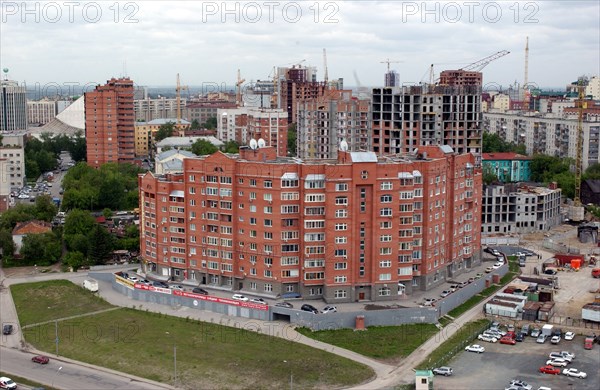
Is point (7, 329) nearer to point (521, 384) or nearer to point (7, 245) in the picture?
point (7, 245)

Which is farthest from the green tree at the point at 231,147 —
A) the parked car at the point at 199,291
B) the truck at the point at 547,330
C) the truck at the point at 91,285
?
the truck at the point at 547,330

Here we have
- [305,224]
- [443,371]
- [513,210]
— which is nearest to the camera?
→ [443,371]

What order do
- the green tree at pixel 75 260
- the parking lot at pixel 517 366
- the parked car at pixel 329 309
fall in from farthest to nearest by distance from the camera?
the green tree at pixel 75 260
the parked car at pixel 329 309
the parking lot at pixel 517 366

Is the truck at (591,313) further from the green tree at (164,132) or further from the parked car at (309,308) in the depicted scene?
the green tree at (164,132)

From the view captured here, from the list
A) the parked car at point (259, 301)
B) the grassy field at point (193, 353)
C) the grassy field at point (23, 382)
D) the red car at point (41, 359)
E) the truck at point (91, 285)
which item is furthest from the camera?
the truck at point (91, 285)

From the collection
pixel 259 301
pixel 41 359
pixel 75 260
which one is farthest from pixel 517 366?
pixel 75 260

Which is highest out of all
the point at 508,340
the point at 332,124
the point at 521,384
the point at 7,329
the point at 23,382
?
the point at 332,124

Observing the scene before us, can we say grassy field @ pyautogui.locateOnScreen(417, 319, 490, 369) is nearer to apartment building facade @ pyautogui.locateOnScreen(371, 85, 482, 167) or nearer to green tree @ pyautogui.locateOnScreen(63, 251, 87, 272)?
apartment building facade @ pyautogui.locateOnScreen(371, 85, 482, 167)

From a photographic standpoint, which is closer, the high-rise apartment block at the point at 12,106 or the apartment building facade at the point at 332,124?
the apartment building facade at the point at 332,124
